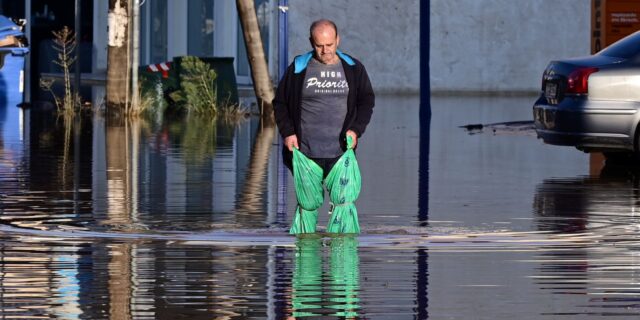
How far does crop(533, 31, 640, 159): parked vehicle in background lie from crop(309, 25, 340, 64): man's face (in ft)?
21.8

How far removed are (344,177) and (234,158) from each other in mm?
8166

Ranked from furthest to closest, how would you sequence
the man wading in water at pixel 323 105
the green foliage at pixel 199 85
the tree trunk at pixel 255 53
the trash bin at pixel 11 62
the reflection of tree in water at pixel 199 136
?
the trash bin at pixel 11 62, the green foliage at pixel 199 85, the tree trunk at pixel 255 53, the reflection of tree in water at pixel 199 136, the man wading in water at pixel 323 105

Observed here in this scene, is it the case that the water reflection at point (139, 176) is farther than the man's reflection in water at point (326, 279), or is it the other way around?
the water reflection at point (139, 176)

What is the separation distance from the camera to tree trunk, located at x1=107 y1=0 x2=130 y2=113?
1046 inches

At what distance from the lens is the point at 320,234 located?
1263 centimetres

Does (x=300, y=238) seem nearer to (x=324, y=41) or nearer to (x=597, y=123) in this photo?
(x=324, y=41)

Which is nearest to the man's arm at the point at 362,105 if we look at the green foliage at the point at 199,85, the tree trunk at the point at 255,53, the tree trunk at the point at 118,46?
the tree trunk at the point at 118,46

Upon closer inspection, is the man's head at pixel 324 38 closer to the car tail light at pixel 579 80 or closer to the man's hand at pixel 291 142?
the man's hand at pixel 291 142

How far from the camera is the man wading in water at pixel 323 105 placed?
1224 cm

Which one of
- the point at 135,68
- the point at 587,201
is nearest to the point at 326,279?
the point at 587,201

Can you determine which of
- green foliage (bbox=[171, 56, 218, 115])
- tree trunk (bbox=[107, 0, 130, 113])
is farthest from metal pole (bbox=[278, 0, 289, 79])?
tree trunk (bbox=[107, 0, 130, 113])

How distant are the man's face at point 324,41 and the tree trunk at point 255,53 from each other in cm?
1533

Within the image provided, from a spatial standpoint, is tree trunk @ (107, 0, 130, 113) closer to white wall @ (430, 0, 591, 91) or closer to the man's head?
the man's head

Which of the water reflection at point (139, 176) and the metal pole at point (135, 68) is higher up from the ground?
the metal pole at point (135, 68)
